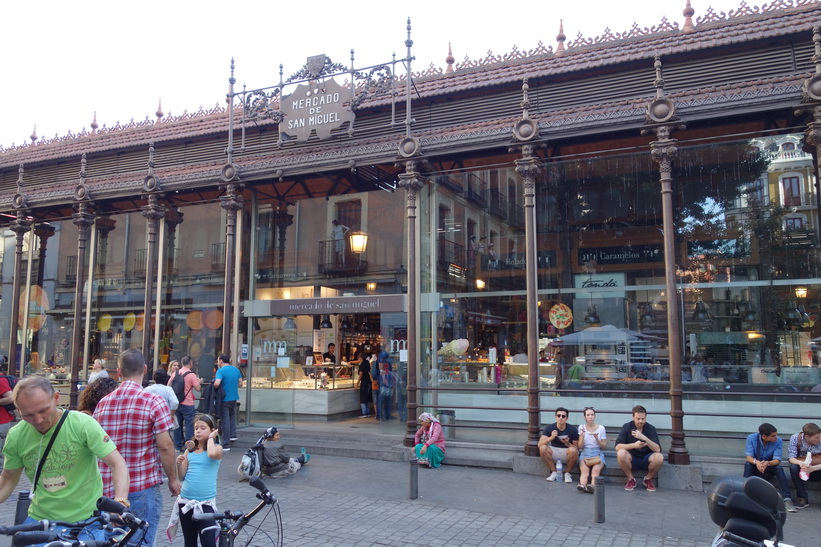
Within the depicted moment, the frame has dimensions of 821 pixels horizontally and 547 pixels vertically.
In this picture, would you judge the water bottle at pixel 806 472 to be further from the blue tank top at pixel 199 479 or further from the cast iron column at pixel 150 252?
the cast iron column at pixel 150 252

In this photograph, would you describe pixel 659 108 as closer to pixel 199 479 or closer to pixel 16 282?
pixel 199 479

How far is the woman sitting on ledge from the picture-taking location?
11000 mm

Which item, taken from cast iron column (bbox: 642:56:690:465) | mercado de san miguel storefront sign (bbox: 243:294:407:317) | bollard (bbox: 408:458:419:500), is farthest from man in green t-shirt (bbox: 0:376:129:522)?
mercado de san miguel storefront sign (bbox: 243:294:407:317)

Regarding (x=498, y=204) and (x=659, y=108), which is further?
(x=498, y=204)

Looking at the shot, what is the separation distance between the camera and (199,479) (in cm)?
535

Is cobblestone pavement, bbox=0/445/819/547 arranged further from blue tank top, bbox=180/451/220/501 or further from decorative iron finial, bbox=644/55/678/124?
decorative iron finial, bbox=644/55/678/124

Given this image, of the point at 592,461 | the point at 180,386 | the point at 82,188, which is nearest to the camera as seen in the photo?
the point at 592,461

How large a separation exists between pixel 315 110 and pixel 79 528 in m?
11.4

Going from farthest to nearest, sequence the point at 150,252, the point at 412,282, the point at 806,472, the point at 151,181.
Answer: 1. the point at 150,252
2. the point at 151,181
3. the point at 412,282
4. the point at 806,472

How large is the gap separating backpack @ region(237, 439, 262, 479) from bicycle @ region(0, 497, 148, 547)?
59.0 inches

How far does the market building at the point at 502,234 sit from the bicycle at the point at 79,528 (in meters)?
8.23

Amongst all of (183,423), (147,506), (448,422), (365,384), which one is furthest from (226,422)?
(147,506)

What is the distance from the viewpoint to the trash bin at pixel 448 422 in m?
12.1

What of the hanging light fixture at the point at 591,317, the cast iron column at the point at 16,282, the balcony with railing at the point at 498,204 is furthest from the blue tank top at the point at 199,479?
the cast iron column at the point at 16,282
